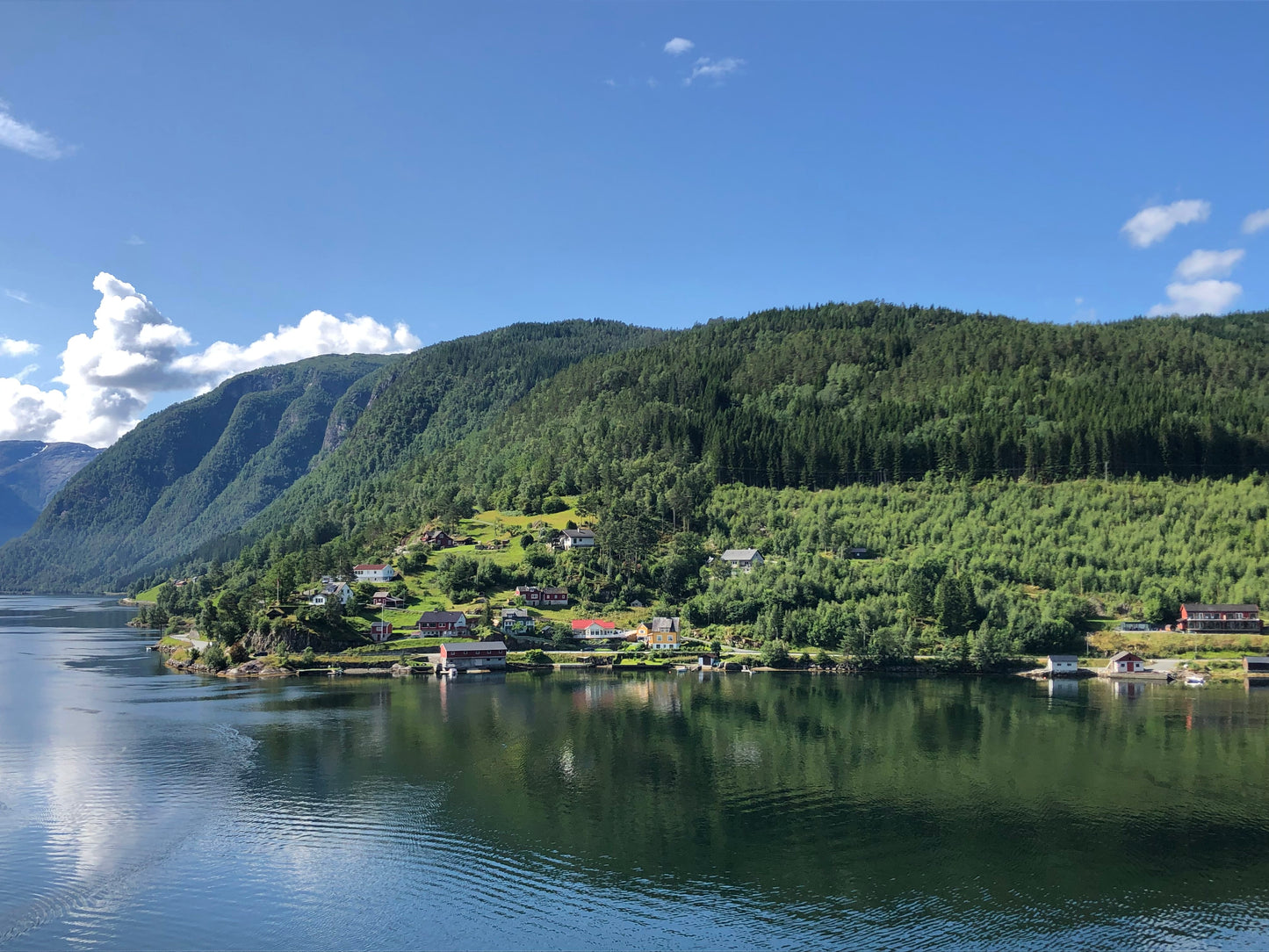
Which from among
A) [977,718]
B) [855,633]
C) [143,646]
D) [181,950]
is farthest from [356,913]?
[143,646]

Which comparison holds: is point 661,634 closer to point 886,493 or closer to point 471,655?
point 471,655

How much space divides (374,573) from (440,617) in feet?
73.7

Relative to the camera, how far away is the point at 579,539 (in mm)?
112875

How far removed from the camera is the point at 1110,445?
11000 centimetres

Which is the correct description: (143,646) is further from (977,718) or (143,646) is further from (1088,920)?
(1088,920)

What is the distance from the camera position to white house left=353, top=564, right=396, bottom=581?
10993 cm

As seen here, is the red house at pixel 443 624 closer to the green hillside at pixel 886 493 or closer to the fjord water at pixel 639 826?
the green hillside at pixel 886 493

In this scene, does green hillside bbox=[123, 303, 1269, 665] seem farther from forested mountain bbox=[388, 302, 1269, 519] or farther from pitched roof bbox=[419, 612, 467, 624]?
pitched roof bbox=[419, 612, 467, 624]

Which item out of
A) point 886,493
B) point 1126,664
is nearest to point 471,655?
point 886,493

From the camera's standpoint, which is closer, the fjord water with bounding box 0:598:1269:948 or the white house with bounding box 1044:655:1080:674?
the fjord water with bounding box 0:598:1269:948

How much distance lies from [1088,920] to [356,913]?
78.7ft

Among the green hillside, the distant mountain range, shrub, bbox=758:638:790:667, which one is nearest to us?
shrub, bbox=758:638:790:667

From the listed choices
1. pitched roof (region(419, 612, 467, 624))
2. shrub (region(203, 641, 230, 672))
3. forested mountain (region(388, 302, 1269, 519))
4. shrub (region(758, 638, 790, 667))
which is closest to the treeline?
shrub (region(758, 638, 790, 667))

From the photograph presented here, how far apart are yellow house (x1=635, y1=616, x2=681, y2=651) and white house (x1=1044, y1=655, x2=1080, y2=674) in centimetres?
3580
